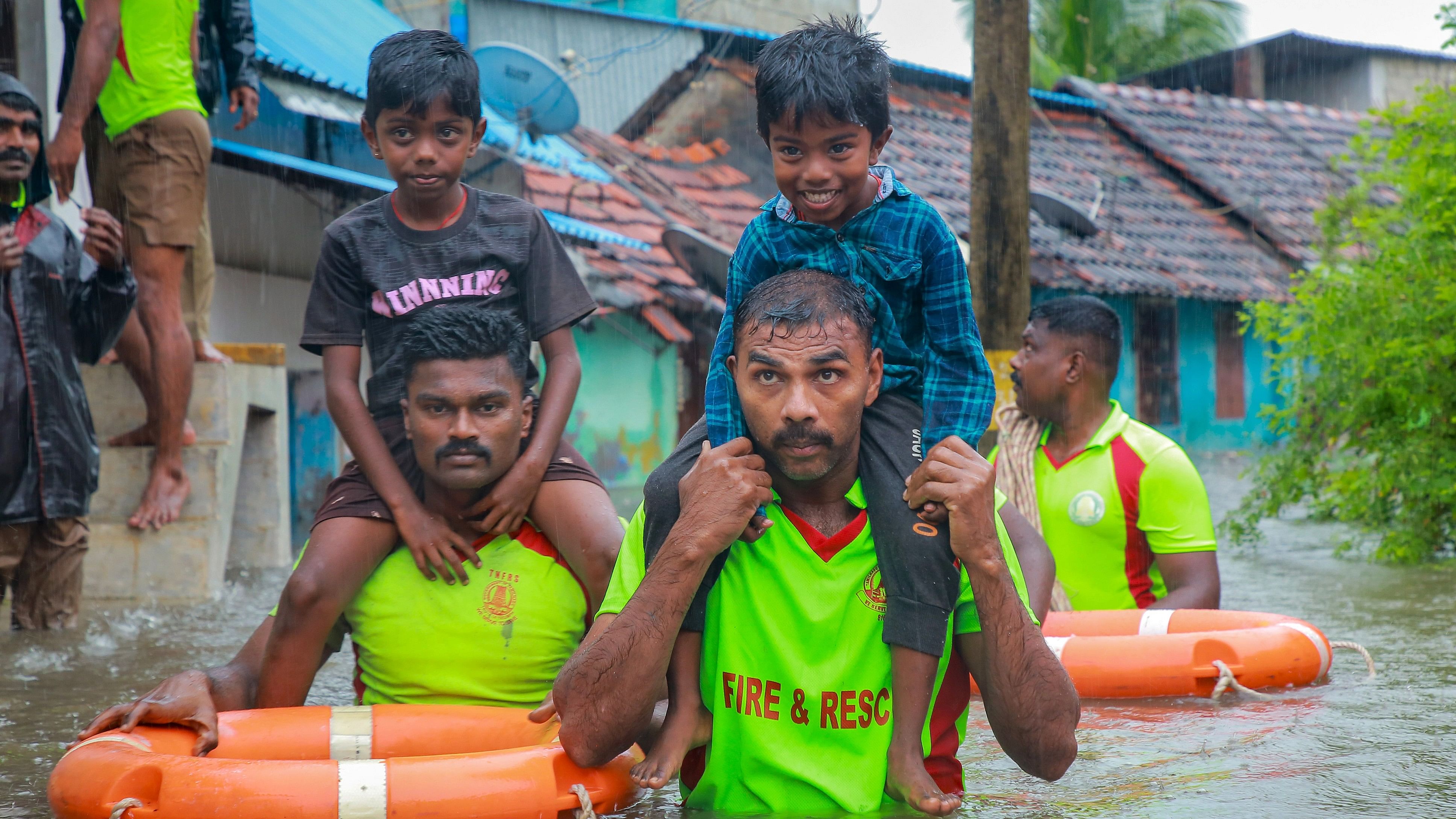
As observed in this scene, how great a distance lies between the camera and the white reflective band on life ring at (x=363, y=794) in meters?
3.04

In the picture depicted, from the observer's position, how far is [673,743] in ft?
10.0

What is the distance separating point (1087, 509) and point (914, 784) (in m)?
2.92

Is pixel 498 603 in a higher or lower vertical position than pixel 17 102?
lower

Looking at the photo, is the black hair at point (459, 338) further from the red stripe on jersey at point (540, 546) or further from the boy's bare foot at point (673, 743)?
the boy's bare foot at point (673, 743)

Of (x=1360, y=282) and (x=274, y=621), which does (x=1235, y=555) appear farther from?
(x=274, y=621)

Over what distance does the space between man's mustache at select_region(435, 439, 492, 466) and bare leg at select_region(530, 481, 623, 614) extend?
0.26m

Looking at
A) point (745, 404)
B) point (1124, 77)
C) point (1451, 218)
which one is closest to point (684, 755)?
Result: point (745, 404)

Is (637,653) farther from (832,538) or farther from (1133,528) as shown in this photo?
(1133,528)

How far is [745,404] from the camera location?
307 centimetres

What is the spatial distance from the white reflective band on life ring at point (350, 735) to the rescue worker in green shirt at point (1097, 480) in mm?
2980

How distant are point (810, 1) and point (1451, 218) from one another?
1544cm

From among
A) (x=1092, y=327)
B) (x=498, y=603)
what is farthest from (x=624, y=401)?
(x=498, y=603)

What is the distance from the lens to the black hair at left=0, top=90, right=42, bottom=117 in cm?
584

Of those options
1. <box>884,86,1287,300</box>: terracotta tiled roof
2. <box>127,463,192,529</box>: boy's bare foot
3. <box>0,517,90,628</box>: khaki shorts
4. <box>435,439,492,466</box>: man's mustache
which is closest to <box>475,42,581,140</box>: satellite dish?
<box>127,463,192,529</box>: boy's bare foot
